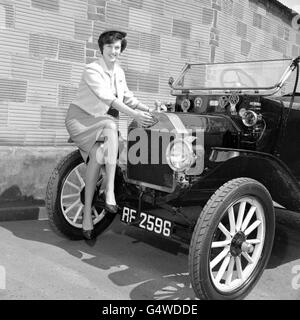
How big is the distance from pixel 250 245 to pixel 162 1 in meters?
4.34

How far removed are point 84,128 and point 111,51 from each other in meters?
0.70

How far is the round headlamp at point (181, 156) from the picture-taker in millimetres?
3289

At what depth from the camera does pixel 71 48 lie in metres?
5.45

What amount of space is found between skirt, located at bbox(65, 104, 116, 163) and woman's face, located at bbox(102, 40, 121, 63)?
494 millimetres

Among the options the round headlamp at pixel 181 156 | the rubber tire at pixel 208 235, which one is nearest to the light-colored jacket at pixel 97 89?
the round headlamp at pixel 181 156

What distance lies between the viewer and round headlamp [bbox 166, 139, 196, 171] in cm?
329

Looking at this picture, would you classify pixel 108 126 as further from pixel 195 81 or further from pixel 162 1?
pixel 162 1

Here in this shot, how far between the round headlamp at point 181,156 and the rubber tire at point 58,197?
117cm

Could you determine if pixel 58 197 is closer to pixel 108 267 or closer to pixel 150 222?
pixel 108 267

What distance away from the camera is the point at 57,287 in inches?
123

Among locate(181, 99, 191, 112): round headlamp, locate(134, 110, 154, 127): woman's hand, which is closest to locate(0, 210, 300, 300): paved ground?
locate(134, 110, 154, 127): woman's hand

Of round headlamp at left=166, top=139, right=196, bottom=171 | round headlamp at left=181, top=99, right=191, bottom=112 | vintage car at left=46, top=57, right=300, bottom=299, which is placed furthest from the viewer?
round headlamp at left=181, top=99, right=191, bottom=112

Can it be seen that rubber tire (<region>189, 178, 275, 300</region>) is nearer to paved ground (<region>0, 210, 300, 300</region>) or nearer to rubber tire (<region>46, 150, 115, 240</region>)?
paved ground (<region>0, 210, 300, 300</region>)

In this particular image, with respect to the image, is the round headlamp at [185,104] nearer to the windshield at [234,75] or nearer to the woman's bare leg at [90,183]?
the windshield at [234,75]
